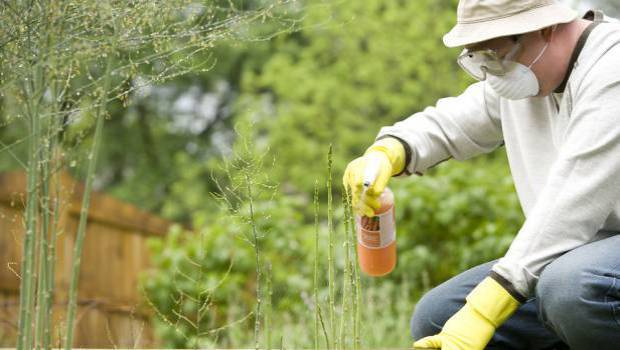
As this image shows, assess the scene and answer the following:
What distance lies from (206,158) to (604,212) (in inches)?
507

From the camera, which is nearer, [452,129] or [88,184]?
[88,184]

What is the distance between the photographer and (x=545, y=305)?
2016 millimetres

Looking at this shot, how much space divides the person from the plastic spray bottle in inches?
2.7

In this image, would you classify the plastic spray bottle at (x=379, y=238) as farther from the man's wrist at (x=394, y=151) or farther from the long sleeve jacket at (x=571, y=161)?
the long sleeve jacket at (x=571, y=161)

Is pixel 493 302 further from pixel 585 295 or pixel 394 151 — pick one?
pixel 394 151

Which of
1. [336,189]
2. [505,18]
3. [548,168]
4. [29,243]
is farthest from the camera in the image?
[336,189]

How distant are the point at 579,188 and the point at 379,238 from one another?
642 millimetres

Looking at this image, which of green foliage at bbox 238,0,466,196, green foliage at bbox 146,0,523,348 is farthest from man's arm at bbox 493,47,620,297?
green foliage at bbox 238,0,466,196

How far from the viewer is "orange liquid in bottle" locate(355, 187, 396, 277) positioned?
2.38 meters

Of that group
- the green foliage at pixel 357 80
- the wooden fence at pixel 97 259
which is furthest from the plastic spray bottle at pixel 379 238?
the green foliage at pixel 357 80

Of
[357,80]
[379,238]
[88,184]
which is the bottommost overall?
[379,238]

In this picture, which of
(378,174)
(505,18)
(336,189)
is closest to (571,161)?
(505,18)

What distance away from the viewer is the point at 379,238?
2.42m

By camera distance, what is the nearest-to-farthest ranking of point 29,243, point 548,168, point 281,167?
point 29,243
point 548,168
point 281,167
